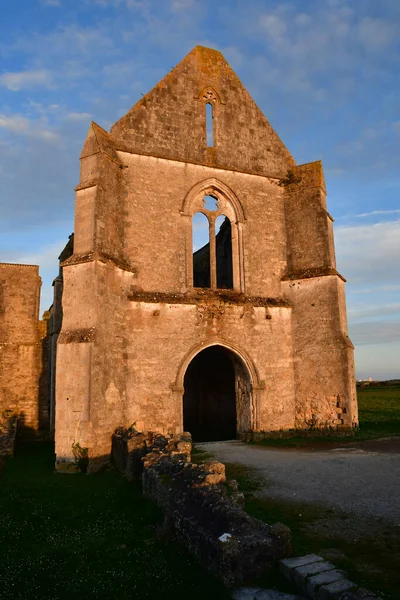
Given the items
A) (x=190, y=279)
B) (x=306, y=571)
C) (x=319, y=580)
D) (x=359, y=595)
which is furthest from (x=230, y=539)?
(x=190, y=279)

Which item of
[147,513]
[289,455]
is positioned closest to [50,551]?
[147,513]

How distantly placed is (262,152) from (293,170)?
126 centimetres

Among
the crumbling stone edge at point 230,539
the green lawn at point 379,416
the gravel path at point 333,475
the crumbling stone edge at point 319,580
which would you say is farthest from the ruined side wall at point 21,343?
the crumbling stone edge at point 319,580

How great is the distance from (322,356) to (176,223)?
6.17 m

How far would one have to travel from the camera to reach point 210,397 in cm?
2061

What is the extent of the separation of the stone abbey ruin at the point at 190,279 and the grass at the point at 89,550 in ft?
10.8

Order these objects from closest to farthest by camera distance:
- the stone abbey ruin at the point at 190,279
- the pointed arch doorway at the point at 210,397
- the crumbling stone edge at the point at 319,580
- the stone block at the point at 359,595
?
the stone block at the point at 359,595, the crumbling stone edge at the point at 319,580, the stone abbey ruin at the point at 190,279, the pointed arch doorway at the point at 210,397

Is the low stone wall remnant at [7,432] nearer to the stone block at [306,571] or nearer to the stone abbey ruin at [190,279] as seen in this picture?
the stone abbey ruin at [190,279]

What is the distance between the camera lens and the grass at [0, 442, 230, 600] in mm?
4172

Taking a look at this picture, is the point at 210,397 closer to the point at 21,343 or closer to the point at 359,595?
the point at 21,343

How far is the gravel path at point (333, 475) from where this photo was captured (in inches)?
256

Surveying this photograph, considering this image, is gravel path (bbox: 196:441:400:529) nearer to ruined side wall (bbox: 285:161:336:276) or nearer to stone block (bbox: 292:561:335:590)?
stone block (bbox: 292:561:335:590)

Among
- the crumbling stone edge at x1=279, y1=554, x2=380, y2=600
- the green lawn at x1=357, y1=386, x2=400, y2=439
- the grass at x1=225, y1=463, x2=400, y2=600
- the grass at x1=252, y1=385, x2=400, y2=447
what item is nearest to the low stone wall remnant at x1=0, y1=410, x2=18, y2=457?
the grass at x1=252, y1=385, x2=400, y2=447

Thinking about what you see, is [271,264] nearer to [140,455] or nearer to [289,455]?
[289,455]
